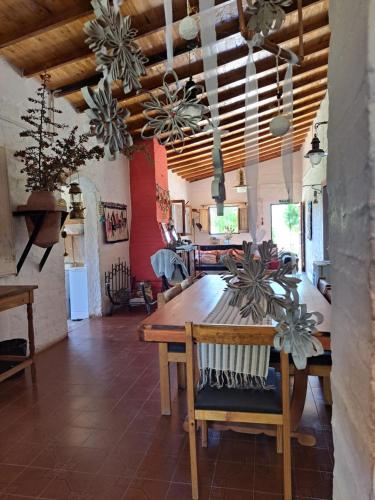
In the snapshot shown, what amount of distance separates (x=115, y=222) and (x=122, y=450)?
160 inches

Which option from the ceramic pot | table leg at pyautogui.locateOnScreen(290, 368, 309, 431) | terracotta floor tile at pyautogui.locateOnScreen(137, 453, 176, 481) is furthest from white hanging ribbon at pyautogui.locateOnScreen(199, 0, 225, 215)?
the ceramic pot

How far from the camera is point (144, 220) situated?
6.41m

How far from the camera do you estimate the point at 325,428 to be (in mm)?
2312

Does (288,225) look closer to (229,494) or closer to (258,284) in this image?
(258,284)

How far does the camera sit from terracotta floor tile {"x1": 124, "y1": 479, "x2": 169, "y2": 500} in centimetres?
Answer: 177

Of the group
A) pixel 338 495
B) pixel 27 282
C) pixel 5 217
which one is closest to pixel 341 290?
pixel 338 495

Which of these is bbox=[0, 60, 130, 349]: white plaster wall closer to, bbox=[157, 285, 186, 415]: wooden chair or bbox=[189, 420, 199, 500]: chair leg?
bbox=[157, 285, 186, 415]: wooden chair

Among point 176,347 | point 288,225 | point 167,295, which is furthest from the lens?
point 167,295

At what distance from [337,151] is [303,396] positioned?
178cm

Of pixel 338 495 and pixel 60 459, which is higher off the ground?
pixel 338 495

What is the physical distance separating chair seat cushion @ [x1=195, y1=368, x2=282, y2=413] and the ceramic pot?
233 cm

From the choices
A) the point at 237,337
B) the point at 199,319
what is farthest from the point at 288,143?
the point at 199,319

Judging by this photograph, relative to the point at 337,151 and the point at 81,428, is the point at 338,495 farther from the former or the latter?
the point at 81,428

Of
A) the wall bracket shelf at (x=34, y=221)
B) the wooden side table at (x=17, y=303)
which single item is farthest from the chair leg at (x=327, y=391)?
the wall bracket shelf at (x=34, y=221)
